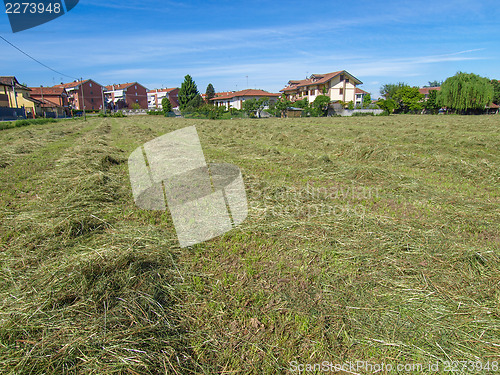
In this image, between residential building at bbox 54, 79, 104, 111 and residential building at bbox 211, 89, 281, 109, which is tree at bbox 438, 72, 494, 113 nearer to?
residential building at bbox 211, 89, 281, 109

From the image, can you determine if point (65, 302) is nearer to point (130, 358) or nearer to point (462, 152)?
point (130, 358)

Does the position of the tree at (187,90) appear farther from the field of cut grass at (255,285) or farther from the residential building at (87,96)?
the field of cut grass at (255,285)

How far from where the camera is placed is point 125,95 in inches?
3081

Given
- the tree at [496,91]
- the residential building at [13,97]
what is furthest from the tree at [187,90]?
the tree at [496,91]

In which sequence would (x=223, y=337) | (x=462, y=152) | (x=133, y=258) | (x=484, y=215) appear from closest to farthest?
(x=223, y=337) → (x=133, y=258) → (x=484, y=215) → (x=462, y=152)

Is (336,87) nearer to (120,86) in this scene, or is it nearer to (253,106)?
(253,106)

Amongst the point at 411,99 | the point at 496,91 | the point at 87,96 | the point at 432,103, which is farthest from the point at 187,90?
the point at 496,91

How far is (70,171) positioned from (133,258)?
4.87 meters

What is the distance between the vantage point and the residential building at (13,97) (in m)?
39.9

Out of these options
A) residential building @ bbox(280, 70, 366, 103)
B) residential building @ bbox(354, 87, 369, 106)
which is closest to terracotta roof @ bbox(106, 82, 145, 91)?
residential building @ bbox(280, 70, 366, 103)

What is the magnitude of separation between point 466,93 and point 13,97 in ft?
237

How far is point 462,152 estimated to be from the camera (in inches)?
348

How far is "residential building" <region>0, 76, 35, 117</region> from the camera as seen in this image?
39.9 meters

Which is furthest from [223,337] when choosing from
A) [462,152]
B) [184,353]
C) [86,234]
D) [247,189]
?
[462,152]
